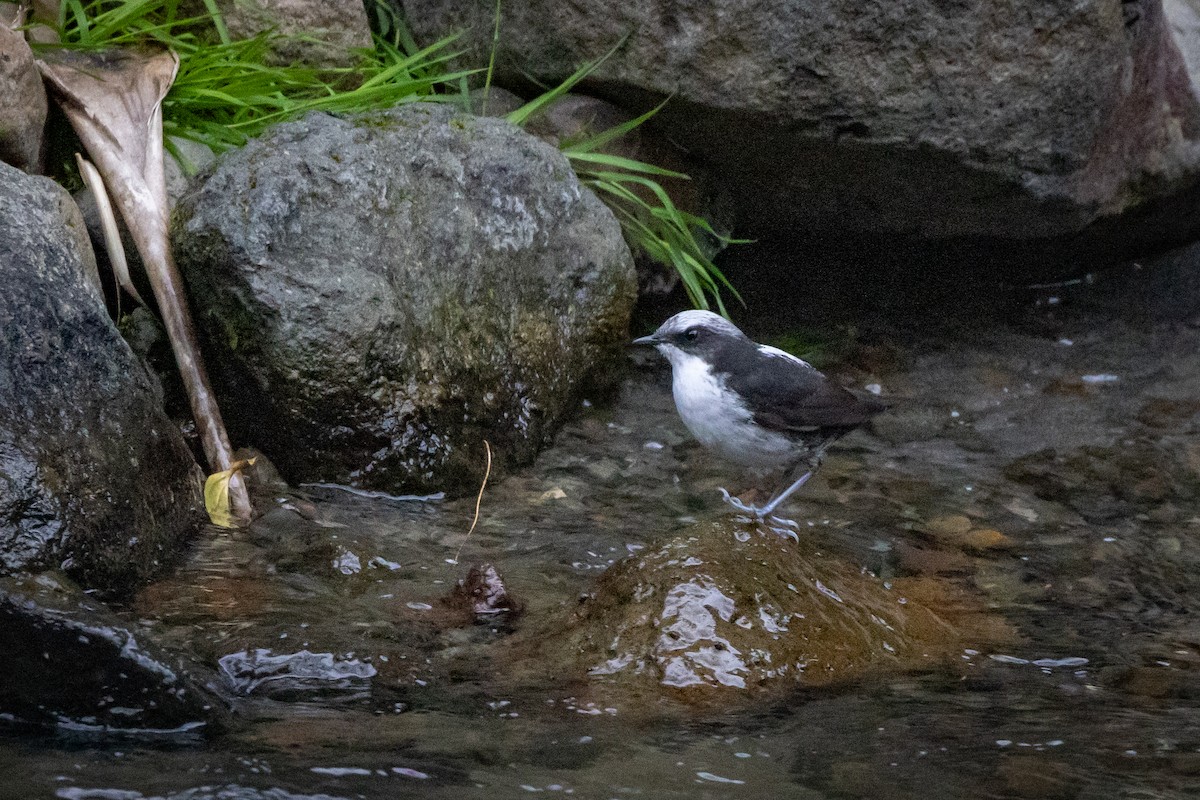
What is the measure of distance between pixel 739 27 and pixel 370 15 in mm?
2091

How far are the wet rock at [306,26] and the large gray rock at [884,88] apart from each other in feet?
1.64

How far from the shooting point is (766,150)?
21.0 feet

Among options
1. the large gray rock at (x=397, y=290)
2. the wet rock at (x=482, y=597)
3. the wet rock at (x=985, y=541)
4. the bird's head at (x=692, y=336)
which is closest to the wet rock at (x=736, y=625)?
the wet rock at (x=482, y=597)

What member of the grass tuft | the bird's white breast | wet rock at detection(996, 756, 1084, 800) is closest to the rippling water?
wet rock at detection(996, 756, 1084, 800)

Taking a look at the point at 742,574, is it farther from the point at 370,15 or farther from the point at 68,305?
the point at 370,15

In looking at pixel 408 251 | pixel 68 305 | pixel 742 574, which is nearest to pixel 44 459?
pixel 68 305

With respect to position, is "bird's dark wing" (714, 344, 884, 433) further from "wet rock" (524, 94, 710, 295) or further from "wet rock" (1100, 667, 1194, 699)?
"wet rock" (524, 94, 710, 295)

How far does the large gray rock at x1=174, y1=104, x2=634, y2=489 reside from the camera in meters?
4.52

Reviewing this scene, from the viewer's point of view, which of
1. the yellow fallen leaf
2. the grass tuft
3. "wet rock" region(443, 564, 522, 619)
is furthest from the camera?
the grass tuft

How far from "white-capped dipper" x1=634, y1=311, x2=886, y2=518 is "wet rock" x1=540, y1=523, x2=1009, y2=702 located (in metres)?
0.54

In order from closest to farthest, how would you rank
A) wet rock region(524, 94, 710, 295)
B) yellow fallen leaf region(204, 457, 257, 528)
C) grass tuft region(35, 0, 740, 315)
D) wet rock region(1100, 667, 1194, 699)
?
wet rock region(1100, 667, 1194, 699) → yellow fallen leaf region(204, 457, 257, 528) → grass tuft region(35, 0, 740, 315) → wet rock region(524, 94, 710, 295)

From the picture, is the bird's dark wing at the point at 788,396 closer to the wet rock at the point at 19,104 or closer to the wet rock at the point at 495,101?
the wet rock at the point at 495,101

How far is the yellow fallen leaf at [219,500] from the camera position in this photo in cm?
430

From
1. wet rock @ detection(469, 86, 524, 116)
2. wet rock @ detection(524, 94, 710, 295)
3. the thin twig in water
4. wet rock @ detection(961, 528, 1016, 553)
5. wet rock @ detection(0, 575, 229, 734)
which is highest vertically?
wet rock @ detection(469, 86, 524, 116)
